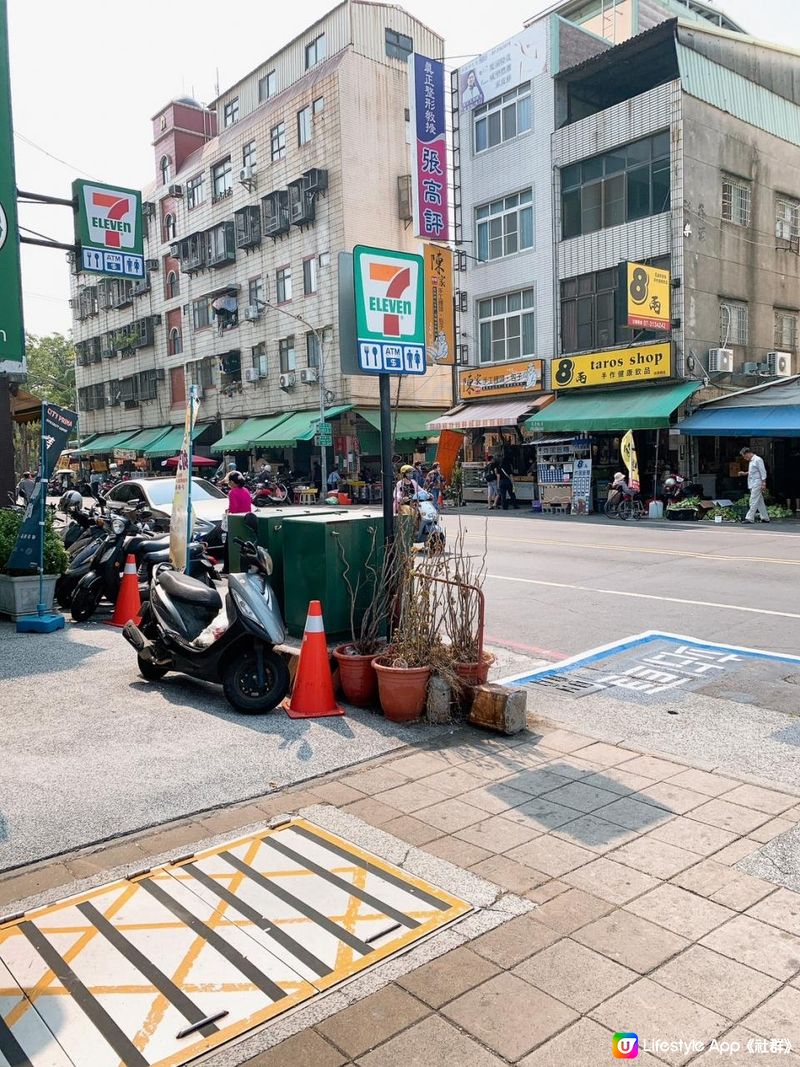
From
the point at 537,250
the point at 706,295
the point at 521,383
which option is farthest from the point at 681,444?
the point at 537,250

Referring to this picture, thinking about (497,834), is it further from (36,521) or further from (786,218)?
(786,218)

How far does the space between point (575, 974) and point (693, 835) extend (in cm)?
137

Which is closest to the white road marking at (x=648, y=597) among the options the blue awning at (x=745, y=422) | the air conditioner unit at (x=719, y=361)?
the blue awning at (x=745, y=422)

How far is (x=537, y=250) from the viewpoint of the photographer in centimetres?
2873

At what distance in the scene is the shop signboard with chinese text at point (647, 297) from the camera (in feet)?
75.6

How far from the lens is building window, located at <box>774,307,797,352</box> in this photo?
27891mm

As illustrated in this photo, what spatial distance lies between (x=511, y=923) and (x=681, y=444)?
912 inches

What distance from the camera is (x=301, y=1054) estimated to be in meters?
2.72

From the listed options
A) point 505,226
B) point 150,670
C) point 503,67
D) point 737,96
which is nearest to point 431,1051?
point 150,670

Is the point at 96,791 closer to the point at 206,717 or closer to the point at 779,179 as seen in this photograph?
the point at 206,717

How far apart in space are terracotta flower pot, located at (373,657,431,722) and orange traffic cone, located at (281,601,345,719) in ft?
1.36

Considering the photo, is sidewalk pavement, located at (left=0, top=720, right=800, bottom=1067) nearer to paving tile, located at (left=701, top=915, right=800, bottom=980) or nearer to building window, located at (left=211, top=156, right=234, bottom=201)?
paving tile, located at (left=701, top=915, right=800, bottom=980)

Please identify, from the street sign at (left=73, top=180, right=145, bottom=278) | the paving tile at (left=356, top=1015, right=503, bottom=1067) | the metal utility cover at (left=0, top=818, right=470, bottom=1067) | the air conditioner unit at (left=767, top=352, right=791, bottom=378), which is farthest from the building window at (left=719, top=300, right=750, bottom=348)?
the paving tile at (left=356, top=1015, right=503, bottom=1067)

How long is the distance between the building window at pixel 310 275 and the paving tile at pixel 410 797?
1365 inches
